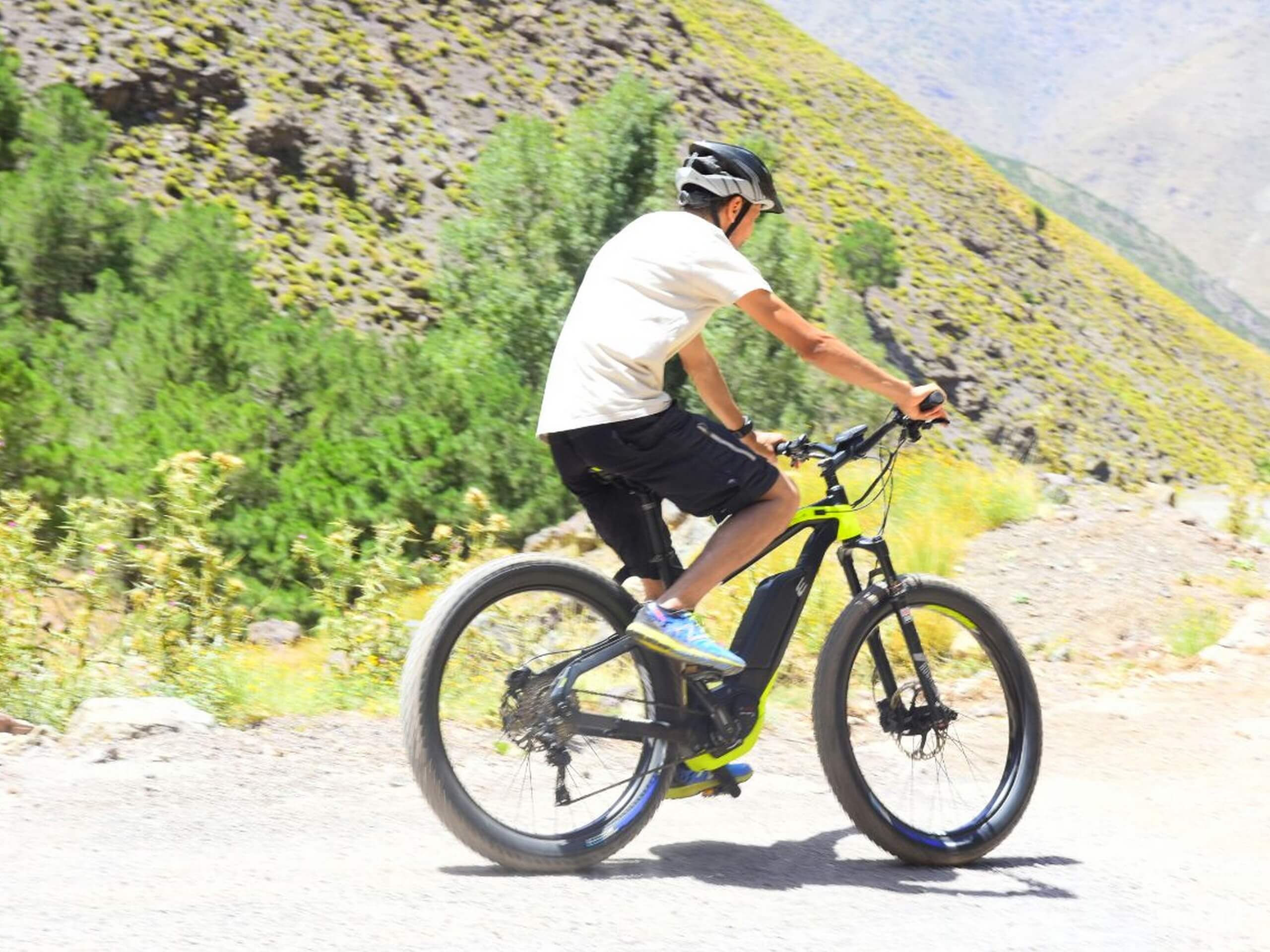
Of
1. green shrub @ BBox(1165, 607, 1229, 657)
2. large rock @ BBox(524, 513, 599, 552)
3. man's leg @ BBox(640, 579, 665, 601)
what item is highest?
man's leg @ BBox(640, 579, 665, 601)

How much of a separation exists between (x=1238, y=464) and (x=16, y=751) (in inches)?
2643

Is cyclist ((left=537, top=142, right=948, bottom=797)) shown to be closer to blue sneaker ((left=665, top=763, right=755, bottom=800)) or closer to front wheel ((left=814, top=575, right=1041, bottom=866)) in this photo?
blue sneaker ((left=665, top=763, right=755, bottom=800))

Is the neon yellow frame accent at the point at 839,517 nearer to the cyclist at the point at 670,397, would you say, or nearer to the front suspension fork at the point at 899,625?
the front suspension fork at the point at 899,625

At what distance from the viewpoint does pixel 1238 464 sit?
207 ft

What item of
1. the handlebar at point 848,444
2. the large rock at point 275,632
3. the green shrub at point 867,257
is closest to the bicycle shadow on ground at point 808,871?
the handlebar at point 848,444

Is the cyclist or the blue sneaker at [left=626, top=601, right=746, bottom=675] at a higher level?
the cyclist

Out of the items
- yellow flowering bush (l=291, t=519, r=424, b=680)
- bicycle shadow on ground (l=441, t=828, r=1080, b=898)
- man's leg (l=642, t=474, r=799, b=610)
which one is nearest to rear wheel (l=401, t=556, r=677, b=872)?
bicycle shadow on ground (l=441, t=828, r=1080, b=898)

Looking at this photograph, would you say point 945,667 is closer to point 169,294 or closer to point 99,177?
point 169,294

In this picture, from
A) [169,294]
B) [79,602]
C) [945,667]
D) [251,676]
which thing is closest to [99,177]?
[169,294]

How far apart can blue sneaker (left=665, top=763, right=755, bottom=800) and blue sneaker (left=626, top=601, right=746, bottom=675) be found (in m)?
0.42

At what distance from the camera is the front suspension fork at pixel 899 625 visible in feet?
13.5

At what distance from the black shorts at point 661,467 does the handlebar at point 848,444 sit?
0.70 feet

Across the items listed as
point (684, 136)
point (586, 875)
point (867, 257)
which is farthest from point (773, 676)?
point (867, 257)

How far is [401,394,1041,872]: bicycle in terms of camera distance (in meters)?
3.64
